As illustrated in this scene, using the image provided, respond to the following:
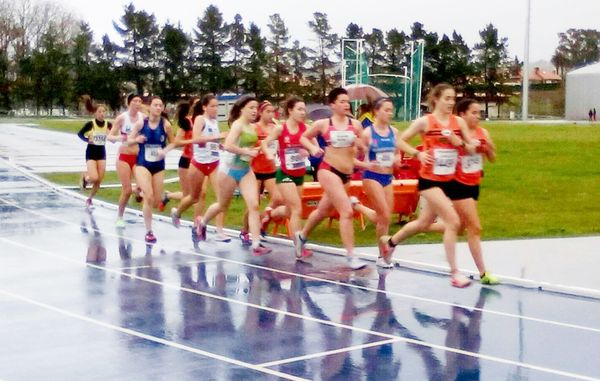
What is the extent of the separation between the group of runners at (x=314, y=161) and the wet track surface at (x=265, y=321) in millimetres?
539

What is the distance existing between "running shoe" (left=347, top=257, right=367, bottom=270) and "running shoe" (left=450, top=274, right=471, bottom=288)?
1399mm

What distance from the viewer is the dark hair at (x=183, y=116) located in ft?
45.6

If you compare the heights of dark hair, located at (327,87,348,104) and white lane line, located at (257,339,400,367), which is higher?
dark hair, located at (327,87,348,104)

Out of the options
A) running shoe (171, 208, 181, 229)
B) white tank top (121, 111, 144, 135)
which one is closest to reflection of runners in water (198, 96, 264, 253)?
running shoe (171, 208, 181, 229)

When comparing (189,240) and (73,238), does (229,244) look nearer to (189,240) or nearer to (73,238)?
(189,240)

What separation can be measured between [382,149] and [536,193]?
386 inches

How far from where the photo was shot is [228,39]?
88938 millimetres

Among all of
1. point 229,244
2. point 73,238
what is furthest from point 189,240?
point 73,238

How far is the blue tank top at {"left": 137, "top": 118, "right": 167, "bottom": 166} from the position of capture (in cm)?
1280

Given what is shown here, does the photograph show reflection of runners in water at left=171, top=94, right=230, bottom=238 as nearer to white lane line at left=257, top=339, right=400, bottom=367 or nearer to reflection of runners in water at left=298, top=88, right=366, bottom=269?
reflection of runners in water at left=298, top=88, right=366, bottom=269

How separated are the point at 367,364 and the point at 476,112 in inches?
153

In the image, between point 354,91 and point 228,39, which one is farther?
point 228,39

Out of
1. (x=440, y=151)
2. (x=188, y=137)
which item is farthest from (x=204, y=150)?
(x=440, y=151)

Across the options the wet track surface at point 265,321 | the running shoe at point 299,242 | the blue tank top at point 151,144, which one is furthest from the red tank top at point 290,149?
the blue tank top at point 151,144
